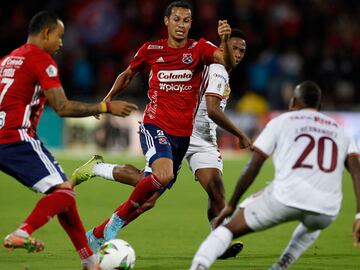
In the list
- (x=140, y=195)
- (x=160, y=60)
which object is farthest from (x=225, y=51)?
(x=140, y=195)

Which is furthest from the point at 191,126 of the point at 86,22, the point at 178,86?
the point at 86,22

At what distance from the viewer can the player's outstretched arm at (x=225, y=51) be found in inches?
306

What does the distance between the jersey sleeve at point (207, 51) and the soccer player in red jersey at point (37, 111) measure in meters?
2.11

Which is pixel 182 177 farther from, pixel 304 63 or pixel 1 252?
pixel 1 252

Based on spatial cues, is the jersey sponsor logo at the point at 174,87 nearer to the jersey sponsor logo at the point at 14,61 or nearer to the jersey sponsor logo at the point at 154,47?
the jersey sponsor logo at the point at 154,47

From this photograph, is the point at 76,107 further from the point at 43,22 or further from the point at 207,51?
the point at 207,51

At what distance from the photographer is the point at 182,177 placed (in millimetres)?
18219

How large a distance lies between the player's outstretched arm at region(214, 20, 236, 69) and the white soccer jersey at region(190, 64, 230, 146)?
289 mm

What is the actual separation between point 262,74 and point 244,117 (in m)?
1.39

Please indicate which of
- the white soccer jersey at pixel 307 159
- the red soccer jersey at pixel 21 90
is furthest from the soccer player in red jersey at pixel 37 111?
the white soccer jersey at pixel 307 159

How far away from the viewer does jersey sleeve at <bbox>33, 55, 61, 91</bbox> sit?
672cm

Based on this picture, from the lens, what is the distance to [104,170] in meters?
9.34

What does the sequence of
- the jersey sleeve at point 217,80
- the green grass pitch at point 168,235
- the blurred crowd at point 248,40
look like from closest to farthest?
the green grass pitch at point 168,235, the jersey sleeve at point 217,80, the blurred crowd at point 248,40

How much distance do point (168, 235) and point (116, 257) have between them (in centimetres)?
291
